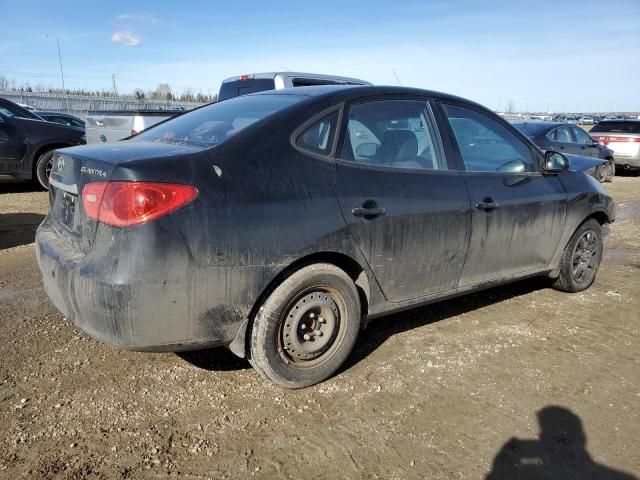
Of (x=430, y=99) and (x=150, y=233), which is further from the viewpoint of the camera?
(x=430, y=99)

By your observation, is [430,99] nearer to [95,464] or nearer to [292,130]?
[292,130]

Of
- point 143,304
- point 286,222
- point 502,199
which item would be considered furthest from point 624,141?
point 143,304

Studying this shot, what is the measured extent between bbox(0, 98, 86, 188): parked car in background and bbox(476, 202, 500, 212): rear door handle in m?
7.82

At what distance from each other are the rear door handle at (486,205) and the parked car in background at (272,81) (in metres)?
5.03

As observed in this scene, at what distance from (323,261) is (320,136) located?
2.31 ft

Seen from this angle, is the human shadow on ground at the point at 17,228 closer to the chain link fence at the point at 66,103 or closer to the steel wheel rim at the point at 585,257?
the steel wheel rim at the point at 585,257

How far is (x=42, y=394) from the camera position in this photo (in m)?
2.95

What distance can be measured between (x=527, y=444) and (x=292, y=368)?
126 cm

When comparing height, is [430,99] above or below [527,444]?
above

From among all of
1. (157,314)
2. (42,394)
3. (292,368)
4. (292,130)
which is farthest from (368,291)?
(42,394)

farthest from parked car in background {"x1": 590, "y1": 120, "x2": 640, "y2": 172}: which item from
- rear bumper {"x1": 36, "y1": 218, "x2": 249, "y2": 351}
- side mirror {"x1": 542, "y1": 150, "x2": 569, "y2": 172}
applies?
rear bumper {"x1": 36, "y1": 218, "x2": 249, "y2": 351}

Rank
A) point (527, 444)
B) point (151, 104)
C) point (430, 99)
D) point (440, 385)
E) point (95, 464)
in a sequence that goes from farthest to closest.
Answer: point (151, 104)
point (430, 99)
point (440, 385)
point (527, 444)
point (95, 464)

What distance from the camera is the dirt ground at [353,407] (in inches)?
98.1

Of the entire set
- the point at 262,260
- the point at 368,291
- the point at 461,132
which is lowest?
the point at 368,291
